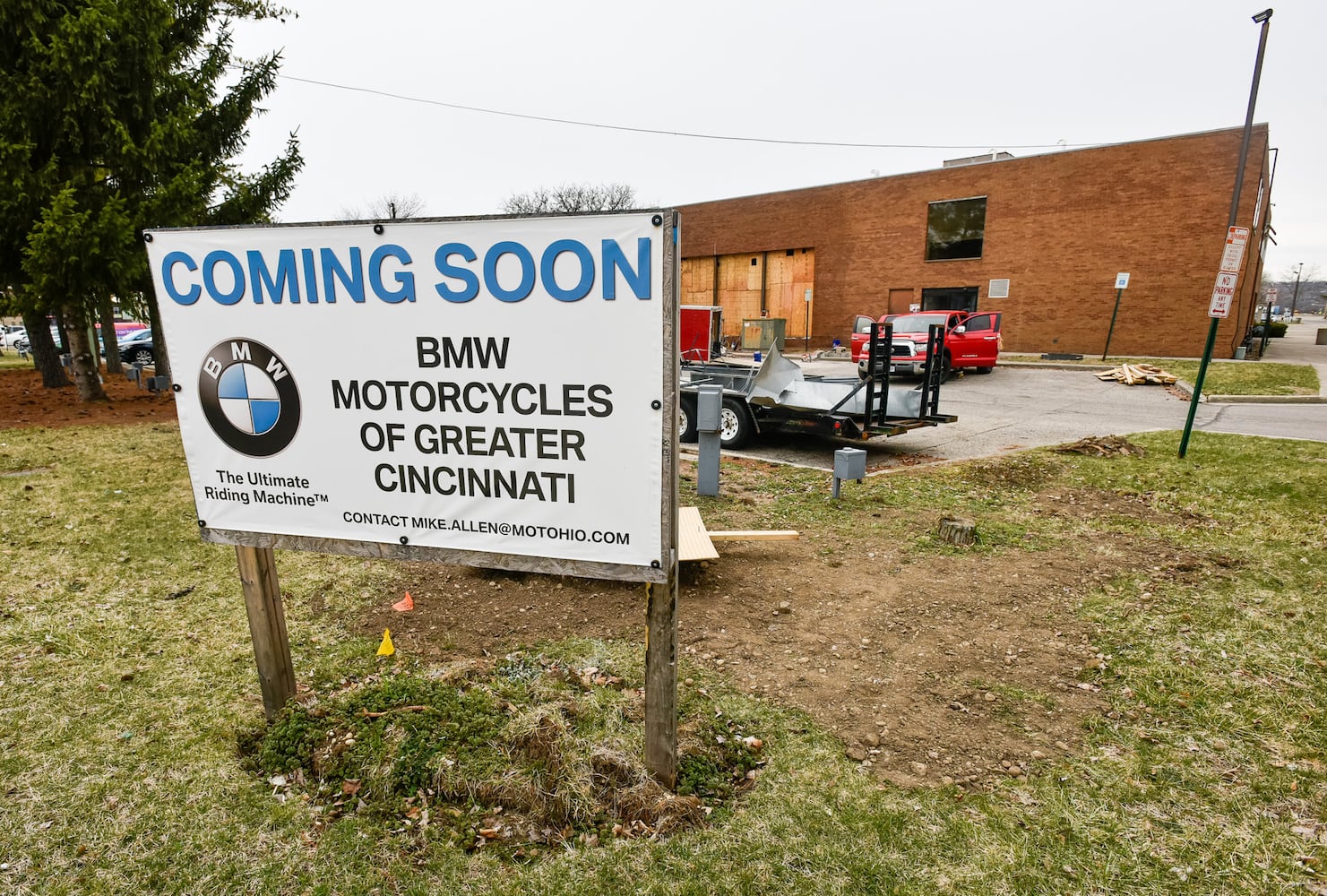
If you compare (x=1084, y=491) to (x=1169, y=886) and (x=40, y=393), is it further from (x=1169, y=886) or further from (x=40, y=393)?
(x=40, y=393)

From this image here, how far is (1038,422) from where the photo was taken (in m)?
11.5

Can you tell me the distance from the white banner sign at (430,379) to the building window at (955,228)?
28.3 meters

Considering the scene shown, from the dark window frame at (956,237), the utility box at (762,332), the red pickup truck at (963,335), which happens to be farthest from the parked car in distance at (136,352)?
the dark window frame at (956,237)

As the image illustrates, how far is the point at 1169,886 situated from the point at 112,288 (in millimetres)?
14021

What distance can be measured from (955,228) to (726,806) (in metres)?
28.8

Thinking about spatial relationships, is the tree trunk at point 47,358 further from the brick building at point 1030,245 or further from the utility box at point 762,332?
the brick building at point 1030,245

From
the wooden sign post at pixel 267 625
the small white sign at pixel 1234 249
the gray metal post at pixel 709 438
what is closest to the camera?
the wooden sign post at pixel 267 625

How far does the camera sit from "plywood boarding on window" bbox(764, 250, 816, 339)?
31766 millimetres

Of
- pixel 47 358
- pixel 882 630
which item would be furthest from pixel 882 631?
pixel 47 358

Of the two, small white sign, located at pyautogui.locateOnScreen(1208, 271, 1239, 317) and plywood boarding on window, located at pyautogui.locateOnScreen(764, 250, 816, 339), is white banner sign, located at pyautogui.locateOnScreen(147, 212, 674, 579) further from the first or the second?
plywood boarding on window, located at pyautogui.locateOnScreen(764, 250, 816, 339)

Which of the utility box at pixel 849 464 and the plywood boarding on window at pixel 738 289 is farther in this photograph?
the plywood boarding on window at pixel 738 289

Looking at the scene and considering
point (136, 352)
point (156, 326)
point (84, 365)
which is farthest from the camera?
point (136, 352)

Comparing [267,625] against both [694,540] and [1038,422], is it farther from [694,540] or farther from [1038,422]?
[1038,422]

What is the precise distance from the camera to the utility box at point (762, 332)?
2753cm
